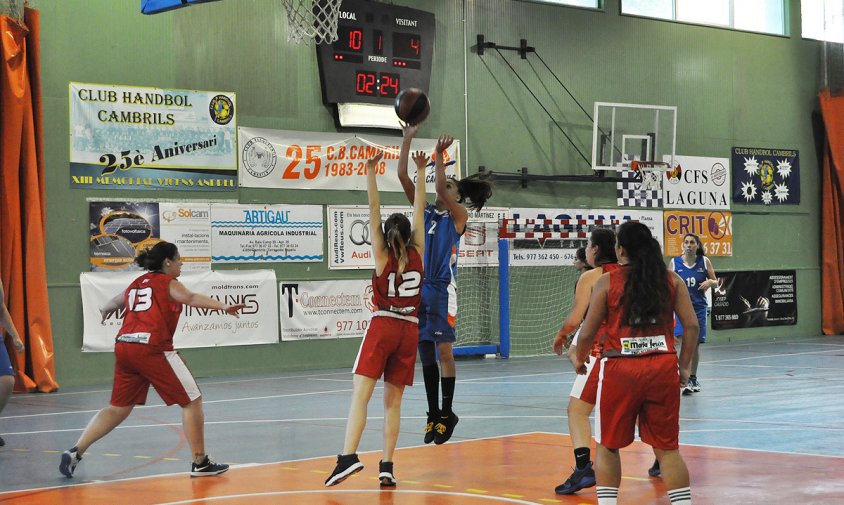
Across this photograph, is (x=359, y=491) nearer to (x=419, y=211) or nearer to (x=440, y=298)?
(x=440, y=298)

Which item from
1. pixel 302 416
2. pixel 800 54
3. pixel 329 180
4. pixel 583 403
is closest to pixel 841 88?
pixel 800 54

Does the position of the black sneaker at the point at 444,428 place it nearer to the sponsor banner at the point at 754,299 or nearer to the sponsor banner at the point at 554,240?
the sponsor banner at the point at 554,240

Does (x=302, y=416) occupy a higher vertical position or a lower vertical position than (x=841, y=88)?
lower

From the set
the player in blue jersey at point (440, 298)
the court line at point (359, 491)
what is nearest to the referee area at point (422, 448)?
the court line at point (359, 491)

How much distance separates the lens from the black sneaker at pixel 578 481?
22.8 ft

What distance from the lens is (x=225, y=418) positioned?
11.8m

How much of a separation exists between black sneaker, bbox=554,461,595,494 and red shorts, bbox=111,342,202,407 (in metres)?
2.82

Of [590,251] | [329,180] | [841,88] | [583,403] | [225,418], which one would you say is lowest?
[225,418]

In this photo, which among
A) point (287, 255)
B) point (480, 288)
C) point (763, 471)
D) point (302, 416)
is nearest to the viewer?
point (763, 471)

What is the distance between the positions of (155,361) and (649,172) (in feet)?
52.9

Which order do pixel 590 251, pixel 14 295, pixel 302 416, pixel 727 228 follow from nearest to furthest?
pixel 590 251 → pixel 302 416 → pixel 14 295 → pixel 727 228

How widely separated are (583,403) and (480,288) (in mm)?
13512

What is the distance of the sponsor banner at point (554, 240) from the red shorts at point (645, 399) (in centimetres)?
1549

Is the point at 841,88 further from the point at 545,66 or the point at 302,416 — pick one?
the point at 302,416
